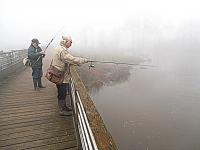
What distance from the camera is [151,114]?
2067cm

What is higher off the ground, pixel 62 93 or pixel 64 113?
pixel 62 93

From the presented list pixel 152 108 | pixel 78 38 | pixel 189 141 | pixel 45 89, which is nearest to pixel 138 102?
pixel 152 108

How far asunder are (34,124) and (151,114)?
16.4 m

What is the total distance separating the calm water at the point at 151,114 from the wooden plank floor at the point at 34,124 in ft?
28.7

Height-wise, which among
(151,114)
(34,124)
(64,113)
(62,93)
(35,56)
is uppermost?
(35,56)

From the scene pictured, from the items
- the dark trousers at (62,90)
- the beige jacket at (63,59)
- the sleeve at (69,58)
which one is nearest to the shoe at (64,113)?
the dark trousers at (62,90)

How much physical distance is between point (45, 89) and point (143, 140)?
9068mm

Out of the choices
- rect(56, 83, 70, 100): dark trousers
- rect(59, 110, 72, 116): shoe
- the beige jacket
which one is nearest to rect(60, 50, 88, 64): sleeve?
the beige jacket

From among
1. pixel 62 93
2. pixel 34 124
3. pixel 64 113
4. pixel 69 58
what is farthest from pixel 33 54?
pixel 69 58

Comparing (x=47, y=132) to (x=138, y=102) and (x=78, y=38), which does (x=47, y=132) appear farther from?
(x=78, y=38)

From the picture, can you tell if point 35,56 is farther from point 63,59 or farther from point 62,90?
point 63,59

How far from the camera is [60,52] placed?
5348mm

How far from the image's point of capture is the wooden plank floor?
4.79 meters

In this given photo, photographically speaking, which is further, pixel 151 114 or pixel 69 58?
pixel 151 114
